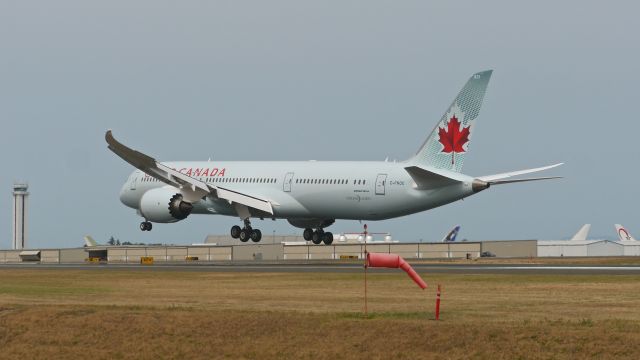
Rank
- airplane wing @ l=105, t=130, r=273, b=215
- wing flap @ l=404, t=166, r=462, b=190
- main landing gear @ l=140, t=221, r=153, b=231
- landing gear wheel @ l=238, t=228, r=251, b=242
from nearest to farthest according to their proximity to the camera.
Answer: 1. wing flap @ l=404, t=166, r=462, b=190
2. airplane wing @ l=105, t=130, r=273, b=215
3. landing gear wheel @ l=238, t=228, r=251, b=242
4. main landing gear @ l=140, t=221, r=153, b=231

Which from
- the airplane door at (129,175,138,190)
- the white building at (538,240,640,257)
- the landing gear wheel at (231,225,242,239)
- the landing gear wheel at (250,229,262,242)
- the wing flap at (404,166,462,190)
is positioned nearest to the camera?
the wing flap at (404,166,462,190)

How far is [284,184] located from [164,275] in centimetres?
1760

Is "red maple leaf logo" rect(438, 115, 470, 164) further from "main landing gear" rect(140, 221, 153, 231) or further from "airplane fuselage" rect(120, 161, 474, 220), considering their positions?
"main landing gear" rect(140, 221, 153, 231)

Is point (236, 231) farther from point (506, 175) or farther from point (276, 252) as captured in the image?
point (276, 252)

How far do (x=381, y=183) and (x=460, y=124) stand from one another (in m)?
6.12

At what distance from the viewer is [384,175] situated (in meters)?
68.9

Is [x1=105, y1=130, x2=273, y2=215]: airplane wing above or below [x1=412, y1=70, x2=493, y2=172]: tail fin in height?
below

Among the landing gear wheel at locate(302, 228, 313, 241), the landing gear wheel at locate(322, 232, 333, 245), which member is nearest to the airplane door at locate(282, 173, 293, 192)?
the landing gear wheel at locate(302, 228, 313, 241)

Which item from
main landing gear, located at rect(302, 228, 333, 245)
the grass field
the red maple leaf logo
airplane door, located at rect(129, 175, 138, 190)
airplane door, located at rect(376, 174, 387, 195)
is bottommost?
the grass field

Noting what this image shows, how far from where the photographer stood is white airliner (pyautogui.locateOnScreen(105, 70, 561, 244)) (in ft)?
221

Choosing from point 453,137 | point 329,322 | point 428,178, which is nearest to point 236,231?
point 428,178

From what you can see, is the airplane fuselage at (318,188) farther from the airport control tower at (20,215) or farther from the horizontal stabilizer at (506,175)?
the airport control tower at (20,215)

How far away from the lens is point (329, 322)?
31.5 metres

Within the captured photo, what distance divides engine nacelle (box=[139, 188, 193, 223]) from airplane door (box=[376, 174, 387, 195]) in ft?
43.7
